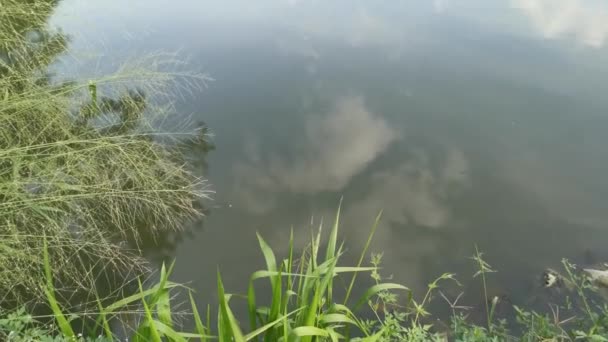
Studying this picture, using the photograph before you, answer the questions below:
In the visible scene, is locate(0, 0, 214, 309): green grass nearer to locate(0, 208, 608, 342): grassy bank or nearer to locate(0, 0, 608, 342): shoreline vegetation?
locate(0, 0, 608, 342): shoreline vegetation

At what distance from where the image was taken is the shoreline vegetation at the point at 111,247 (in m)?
1.35

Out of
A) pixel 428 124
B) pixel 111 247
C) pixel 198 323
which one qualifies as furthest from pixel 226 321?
pixel 428 124

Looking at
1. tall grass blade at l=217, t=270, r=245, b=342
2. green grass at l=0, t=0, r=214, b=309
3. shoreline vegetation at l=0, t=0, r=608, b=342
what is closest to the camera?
tall grass blade at l=217, t=270, r=245, b=342

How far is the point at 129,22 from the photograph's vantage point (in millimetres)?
4719

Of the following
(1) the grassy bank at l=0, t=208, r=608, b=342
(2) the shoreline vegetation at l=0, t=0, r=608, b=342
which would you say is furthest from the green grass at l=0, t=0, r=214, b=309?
(1) the grassy bank at l=0, t=208, r=608, b=342

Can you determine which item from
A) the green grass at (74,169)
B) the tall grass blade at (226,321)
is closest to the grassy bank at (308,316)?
the tall grass blade at (226,321)

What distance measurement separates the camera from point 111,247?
209 centimetres

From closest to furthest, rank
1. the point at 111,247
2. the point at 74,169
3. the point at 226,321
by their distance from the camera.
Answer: the point at 226,321
the point at 74,169
the point at 111,247

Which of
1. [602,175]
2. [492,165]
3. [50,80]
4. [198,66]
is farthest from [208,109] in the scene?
[602,175]

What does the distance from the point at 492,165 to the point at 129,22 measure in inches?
162

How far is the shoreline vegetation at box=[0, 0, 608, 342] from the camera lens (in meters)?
1.35

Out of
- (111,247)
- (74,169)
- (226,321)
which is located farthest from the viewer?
(111,247)

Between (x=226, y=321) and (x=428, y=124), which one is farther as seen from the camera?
(x=428, y=124)

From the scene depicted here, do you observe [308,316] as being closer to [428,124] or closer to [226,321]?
[226,321]
